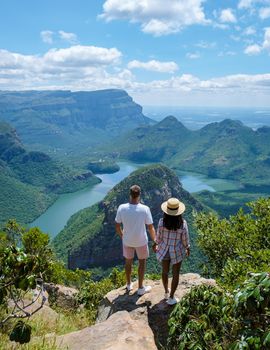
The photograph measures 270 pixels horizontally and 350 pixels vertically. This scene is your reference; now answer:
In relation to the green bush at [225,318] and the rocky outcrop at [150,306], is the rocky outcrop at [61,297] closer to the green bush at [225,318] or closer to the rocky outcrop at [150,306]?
the rocky outcrop at [150,306]

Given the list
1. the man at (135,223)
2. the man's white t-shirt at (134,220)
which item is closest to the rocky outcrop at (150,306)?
the man at (135,223)

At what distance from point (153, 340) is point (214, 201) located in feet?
606

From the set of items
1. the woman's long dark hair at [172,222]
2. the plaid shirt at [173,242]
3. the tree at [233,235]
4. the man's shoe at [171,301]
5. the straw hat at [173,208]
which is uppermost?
the straw hat at [173,208]

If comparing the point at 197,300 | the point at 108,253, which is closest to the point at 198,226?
the point at 197,300

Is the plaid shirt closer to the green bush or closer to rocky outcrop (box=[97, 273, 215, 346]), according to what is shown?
rocky outcrop (box=[97, 273, 215, 346])

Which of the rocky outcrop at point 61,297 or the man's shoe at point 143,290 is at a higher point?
the man's shoe at point 143,290

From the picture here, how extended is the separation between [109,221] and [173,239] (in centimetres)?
10885

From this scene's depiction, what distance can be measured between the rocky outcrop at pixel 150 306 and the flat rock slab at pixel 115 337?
0.31m

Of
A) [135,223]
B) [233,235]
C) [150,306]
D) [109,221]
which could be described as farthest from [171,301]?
[109,221]

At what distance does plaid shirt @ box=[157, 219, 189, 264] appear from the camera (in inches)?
381

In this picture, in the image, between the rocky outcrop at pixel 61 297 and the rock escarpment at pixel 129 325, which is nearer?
the rock escarpment at pixel 129 325

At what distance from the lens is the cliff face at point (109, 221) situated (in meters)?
111

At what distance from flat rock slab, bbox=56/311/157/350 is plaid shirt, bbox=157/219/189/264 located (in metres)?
1.85

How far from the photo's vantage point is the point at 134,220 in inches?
→ 403
